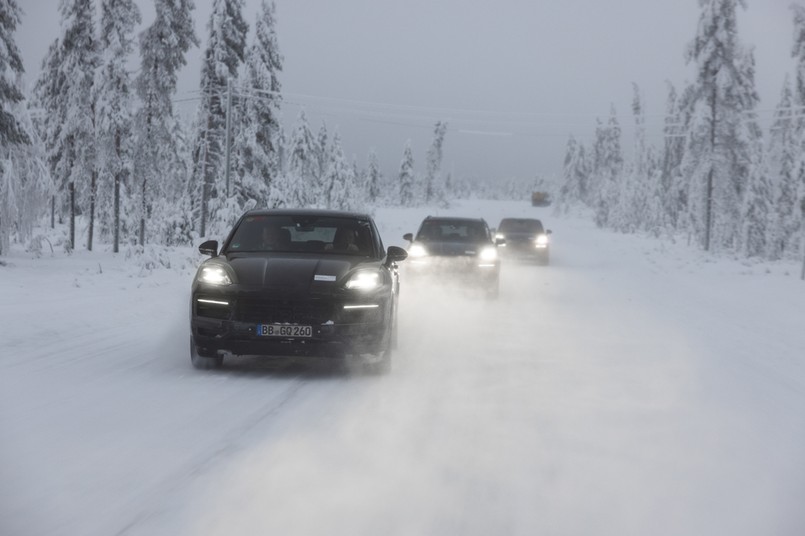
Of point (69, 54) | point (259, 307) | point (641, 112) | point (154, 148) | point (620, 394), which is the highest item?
point (641, 112)

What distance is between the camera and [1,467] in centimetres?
445

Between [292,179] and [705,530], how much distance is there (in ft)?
205

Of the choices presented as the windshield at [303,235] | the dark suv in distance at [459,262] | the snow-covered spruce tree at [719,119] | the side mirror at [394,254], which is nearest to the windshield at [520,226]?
the dark suv in distance at [459,262]

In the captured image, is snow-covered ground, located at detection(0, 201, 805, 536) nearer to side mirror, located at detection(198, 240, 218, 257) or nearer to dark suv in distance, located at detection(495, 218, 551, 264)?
side mirror, located at detection(198, 240, 218, 257)

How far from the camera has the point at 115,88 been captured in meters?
38.5

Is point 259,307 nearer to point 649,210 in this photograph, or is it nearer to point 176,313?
point 176,313

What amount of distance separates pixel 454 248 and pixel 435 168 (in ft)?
417

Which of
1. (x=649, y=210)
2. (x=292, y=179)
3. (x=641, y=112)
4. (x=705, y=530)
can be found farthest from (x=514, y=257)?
(x=641, y=112)

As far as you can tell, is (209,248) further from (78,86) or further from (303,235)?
(78,86)

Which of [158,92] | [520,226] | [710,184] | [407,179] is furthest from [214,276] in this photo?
[407,179]

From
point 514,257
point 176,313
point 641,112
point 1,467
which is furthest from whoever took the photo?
point 641,112

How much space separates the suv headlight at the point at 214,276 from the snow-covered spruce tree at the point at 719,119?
115 ft

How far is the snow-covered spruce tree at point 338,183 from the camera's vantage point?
271 feet

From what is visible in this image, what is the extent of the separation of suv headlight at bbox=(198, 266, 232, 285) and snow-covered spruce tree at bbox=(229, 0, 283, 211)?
34.3 metres
